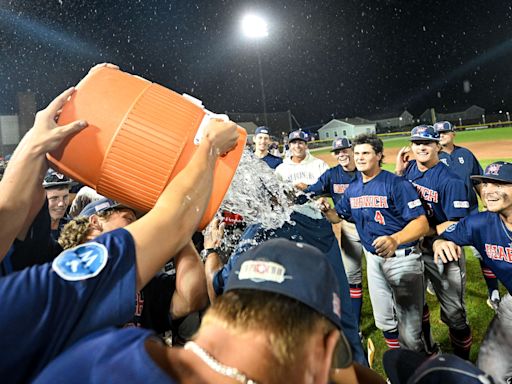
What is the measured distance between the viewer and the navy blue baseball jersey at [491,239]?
2965 mm

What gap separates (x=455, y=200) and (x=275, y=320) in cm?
368

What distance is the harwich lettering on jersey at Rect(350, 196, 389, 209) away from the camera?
3.80 meters

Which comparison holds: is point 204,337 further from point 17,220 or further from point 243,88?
point 243,88

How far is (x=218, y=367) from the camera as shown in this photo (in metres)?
0.77

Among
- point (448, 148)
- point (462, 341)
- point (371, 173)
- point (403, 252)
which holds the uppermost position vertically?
point (448, 148)

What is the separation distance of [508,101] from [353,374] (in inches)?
1933

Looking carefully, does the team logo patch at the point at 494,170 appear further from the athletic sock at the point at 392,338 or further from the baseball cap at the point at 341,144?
the baseball cap at the point at 341,144

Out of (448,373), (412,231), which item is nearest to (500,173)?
(412,231)

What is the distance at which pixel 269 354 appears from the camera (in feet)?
2.58

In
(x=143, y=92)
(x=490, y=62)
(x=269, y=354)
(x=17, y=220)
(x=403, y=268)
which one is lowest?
(x=403, y=268)

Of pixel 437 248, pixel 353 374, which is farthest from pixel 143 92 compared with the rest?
pixel 437 248

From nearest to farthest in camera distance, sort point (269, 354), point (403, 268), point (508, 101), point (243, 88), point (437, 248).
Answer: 1. point (269, 354)
2. point (437, 248)
3. point (403, 268)
4. point (508, 101)
5. point (243, 88)

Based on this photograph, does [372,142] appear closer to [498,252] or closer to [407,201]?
[407,201]

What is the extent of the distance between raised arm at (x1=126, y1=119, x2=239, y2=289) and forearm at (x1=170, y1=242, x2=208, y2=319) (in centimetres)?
76
